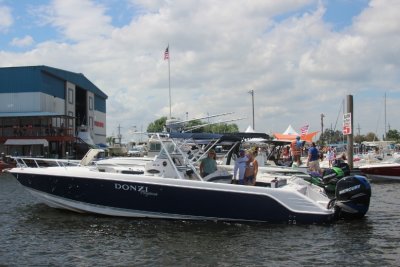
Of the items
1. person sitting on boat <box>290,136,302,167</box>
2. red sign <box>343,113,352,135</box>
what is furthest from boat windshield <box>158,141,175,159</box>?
red sign <box>343,113,352,135</box>

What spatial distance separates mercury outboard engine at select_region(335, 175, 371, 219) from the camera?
1178 centimetres

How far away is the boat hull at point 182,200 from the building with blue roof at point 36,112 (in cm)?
3242

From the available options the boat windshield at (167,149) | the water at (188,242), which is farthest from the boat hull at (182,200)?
the boat windshield at (167,149)

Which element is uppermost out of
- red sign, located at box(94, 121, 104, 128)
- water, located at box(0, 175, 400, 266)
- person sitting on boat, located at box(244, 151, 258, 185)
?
red sign, located at box(94, 121, 104, 128)

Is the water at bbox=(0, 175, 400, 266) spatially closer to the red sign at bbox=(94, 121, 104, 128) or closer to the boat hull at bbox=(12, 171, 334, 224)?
the boat hull at bbox=(12, 171, 334, 224)

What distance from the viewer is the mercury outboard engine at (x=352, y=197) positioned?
1178 centimetres

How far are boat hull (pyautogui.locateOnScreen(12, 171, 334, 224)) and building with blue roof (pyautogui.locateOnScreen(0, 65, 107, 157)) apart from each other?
106ft

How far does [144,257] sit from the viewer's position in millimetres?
8898

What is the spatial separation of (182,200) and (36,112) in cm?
3917

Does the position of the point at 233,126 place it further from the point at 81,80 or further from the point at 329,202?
the point at 329,202

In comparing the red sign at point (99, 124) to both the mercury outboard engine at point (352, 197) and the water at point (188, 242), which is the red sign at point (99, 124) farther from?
the mercury outboard engine at point (352, 197)

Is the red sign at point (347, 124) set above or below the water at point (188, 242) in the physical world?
above

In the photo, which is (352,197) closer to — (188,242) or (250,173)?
(250,173)

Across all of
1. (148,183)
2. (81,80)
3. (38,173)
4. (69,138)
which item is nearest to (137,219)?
(148,183)
